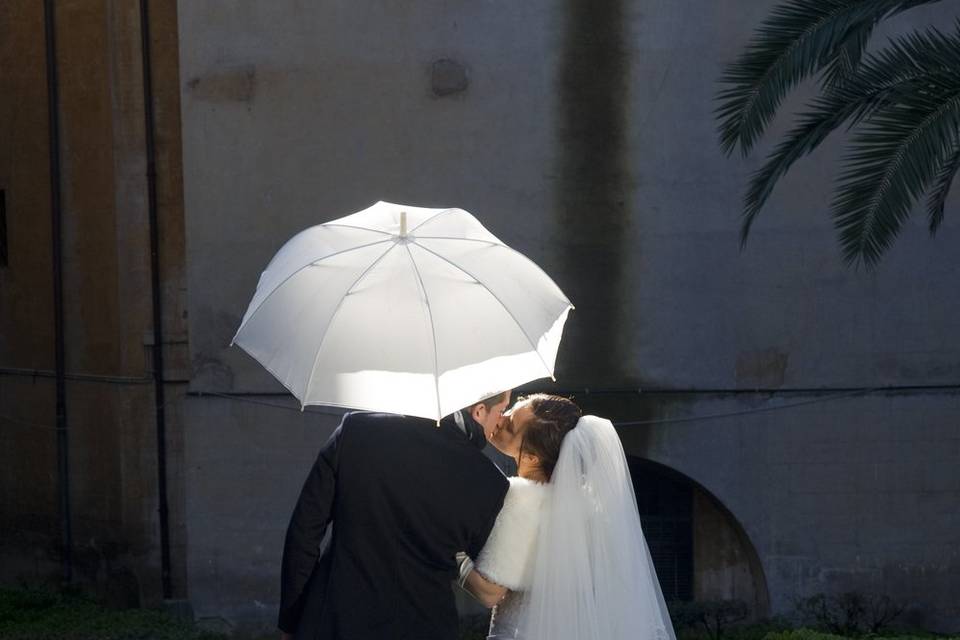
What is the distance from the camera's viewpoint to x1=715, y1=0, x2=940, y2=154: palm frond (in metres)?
7.29

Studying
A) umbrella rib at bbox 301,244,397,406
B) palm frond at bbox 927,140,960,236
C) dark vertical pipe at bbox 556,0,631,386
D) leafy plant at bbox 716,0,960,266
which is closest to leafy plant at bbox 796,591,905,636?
dark vertical pipe at bbox 556,0,631,386

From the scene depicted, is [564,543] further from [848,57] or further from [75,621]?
[75,621]

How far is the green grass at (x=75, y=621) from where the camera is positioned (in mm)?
10219

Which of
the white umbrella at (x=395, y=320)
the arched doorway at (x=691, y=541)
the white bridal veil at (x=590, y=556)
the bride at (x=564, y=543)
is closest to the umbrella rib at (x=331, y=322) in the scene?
the white umbrella at (x=395, y=320)

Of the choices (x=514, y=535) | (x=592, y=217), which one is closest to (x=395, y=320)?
(x=514, y=535)

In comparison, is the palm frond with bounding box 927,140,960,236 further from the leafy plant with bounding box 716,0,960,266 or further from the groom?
the groom

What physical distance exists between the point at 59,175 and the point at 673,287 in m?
5.99

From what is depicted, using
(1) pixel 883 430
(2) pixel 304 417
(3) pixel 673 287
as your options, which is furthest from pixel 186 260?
(1) pixel 883 430

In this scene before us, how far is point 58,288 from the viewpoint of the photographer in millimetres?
12547

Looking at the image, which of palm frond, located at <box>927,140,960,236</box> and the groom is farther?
palm frond, located at <box>927,140,960,236</box>

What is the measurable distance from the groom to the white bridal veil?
0.28m

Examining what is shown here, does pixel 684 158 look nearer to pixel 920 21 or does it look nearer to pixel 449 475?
pixel 920 21

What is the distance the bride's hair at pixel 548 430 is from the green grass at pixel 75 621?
272 inches

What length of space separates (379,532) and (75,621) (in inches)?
311
